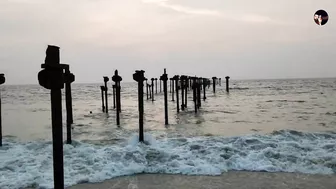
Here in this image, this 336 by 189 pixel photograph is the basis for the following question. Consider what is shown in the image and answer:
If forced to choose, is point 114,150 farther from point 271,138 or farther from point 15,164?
point 271,138

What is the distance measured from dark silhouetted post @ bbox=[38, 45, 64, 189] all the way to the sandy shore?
2.14m

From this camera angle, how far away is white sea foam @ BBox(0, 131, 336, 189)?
824 cm

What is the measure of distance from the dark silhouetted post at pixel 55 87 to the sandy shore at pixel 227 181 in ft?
7.02

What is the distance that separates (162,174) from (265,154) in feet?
10.7

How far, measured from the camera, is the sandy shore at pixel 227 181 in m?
7.19

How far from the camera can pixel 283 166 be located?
8711 millimetres

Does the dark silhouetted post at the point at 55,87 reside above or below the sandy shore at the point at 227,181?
above

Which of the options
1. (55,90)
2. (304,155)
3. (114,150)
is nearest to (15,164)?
(114,150)

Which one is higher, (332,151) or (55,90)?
(55,90)

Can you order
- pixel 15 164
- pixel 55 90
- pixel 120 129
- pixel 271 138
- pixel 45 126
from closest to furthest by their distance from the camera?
pixel 55 90 → pixel 15 164 → pixel 271 138 → pixel 120 129 → pixel 45 126
